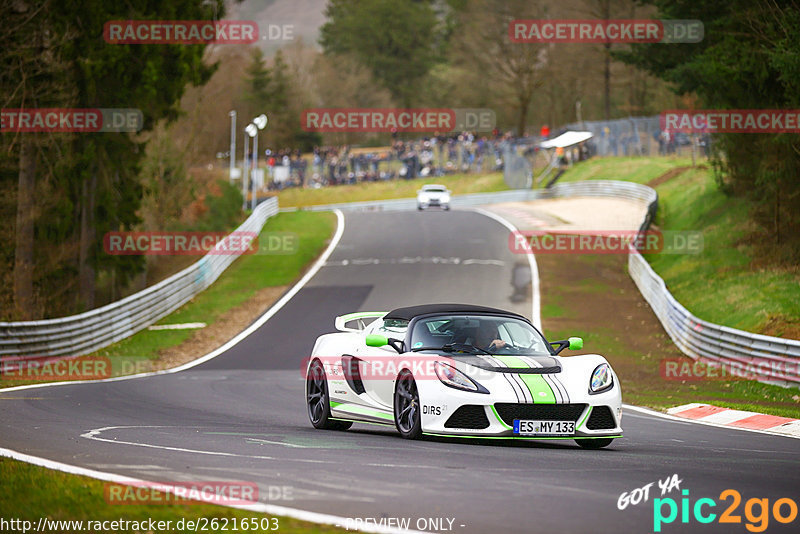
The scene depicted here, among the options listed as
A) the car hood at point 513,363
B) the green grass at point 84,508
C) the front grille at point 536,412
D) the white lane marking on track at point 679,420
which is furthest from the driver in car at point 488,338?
the green grass at point 84,508

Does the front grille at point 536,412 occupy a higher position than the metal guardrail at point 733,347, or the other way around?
the front grille at point 536,412

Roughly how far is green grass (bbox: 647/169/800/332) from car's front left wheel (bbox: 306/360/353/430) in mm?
13009

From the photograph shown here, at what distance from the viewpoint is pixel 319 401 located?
40.2ft

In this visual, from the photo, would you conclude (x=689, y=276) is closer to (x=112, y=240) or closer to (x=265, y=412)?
(x=112, y=240)

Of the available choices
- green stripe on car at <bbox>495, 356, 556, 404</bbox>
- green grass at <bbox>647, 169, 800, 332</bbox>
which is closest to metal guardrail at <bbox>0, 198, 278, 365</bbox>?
green grass at <bbox>647, 169, 800, 332</bbox>

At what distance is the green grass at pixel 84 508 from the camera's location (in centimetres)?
611

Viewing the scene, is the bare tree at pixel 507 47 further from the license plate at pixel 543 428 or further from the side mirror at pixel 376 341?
the license plate at pixel 543 428

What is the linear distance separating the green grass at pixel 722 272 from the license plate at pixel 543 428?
13.7 metres

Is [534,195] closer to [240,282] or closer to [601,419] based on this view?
[240,282]

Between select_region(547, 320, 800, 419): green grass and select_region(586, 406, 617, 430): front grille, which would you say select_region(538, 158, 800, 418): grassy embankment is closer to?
select_region(547, 320, 800, 419): green grass

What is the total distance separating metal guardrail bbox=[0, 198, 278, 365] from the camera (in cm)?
2312

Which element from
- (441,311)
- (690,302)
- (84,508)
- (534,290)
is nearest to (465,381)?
(441,311)

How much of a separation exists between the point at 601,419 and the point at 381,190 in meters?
73.7

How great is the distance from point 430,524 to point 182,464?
2.70 meters
